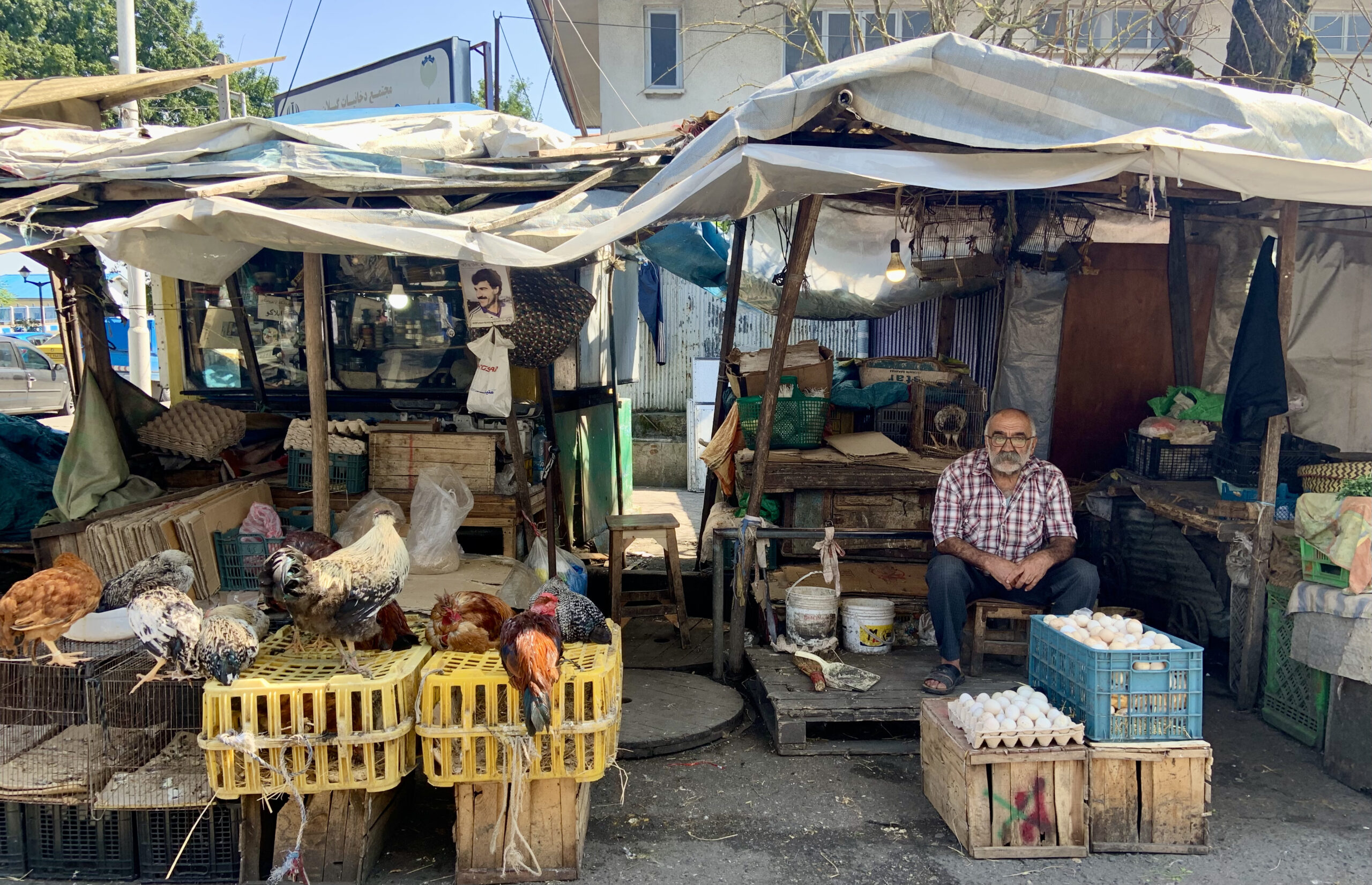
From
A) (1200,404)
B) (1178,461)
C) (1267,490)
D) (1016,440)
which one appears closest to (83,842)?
(1016,440)

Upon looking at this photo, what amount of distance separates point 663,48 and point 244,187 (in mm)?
11683

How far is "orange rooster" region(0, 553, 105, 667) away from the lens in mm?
3566

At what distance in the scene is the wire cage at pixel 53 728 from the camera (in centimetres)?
343

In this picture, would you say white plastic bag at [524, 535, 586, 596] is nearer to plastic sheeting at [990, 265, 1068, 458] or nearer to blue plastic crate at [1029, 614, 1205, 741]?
blue plastic crate at [1029, 614, 1205, 741]

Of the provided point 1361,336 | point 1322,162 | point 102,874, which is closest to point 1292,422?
point 1361,336

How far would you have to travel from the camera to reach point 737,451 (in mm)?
6531

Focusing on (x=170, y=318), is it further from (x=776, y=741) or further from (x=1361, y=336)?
(x=1361, y=336)

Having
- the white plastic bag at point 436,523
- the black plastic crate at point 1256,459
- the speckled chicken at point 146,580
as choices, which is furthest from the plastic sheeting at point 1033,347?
the speckled chicken at point 146,580

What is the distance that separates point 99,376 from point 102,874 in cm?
397

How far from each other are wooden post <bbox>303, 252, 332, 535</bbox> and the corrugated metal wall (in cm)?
906

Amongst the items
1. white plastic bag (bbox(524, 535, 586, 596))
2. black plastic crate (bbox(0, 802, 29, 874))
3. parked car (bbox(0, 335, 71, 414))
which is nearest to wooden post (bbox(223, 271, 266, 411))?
white plastic bag (bbox(524, 535, 586, 596))

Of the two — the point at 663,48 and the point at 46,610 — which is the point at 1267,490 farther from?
the point at 663,48

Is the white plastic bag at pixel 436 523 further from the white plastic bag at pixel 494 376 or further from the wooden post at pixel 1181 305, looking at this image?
the wooden post at pixel 1181 305

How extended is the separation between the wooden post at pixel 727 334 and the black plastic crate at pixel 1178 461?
10.4 feet
